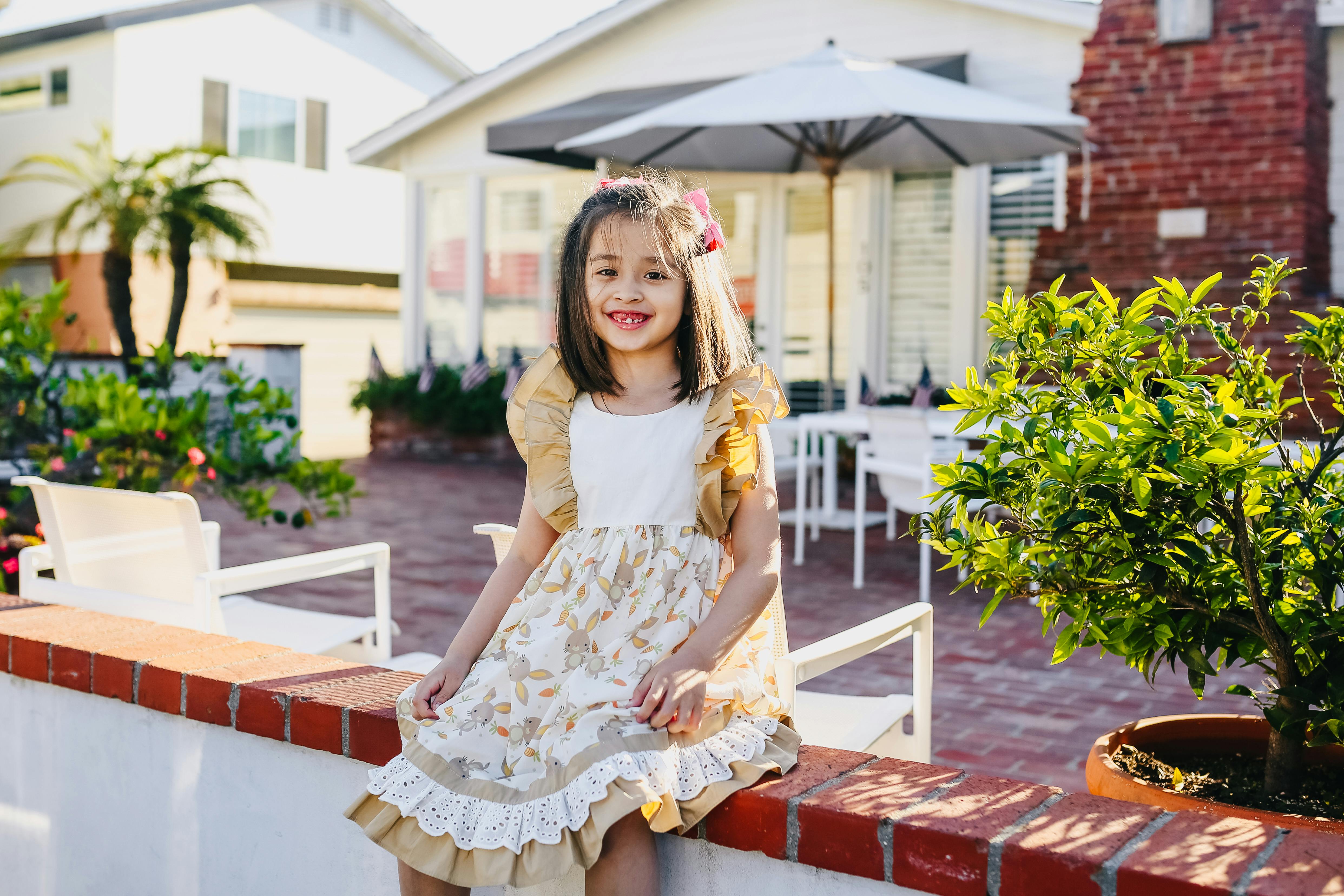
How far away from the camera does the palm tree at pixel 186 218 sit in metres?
13.4

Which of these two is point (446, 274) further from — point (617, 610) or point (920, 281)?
point (617, 610)

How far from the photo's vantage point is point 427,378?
12.1 m

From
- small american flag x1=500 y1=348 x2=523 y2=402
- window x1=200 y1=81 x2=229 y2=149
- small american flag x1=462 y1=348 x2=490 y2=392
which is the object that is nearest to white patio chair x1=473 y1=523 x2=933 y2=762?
small american flag x1=500 y1=348 x2=523 y2=402

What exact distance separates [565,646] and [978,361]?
850cm

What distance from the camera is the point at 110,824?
2.23 m

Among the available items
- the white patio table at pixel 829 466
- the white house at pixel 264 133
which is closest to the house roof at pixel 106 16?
the white house at pixel 264 133

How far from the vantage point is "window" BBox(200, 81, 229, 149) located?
16094mm

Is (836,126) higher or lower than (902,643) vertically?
higher

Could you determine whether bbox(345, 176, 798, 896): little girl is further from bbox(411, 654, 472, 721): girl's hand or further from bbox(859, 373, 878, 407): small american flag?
bbox(859, 373, 878, 407): small american flag

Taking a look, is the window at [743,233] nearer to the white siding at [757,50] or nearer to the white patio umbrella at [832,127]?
the white siding at [757,50]

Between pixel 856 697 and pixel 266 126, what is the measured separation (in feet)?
53.3

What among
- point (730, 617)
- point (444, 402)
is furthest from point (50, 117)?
point (730, 617)

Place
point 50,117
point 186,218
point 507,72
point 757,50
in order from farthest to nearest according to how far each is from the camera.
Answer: point 50,117, point 186,218, point 507,72, point 757,50

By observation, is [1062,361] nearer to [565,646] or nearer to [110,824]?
[565,646]
